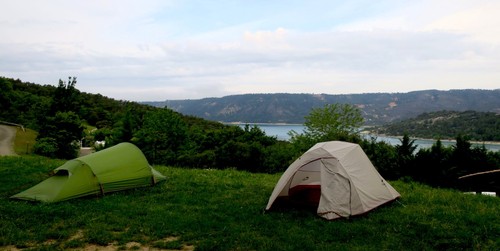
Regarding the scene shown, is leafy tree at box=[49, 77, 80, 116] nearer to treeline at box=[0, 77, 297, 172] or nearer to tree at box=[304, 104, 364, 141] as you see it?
treeline at box=[0, 77, 297, 172]

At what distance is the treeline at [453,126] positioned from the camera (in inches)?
3474

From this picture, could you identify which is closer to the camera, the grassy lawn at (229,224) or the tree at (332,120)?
the grassy lawn at (229,224)

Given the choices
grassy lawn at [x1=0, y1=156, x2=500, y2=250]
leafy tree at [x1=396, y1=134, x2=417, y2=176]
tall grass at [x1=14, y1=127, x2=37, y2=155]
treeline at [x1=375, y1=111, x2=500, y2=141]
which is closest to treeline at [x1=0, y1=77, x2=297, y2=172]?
tall grass at [x1=14, y1=127, x2=37, y2=155]

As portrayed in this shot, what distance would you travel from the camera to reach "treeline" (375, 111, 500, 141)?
290 ft

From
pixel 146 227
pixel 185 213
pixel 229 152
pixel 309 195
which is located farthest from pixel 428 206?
pixel 229 152

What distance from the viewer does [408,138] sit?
2266cm

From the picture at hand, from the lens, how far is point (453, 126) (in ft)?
357

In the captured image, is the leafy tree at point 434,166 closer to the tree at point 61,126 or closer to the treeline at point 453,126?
the tree at point 61,126

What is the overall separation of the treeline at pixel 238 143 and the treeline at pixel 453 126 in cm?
5568

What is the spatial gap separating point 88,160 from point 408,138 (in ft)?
60.6

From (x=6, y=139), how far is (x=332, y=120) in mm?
38516

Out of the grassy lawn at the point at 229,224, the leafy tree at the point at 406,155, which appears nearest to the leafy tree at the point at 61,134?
the grassy lawn at the point at 229,224

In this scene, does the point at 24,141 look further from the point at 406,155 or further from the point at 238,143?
the point at 406,155

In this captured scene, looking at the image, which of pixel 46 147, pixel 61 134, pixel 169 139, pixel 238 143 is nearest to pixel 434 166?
pixel 238 143
